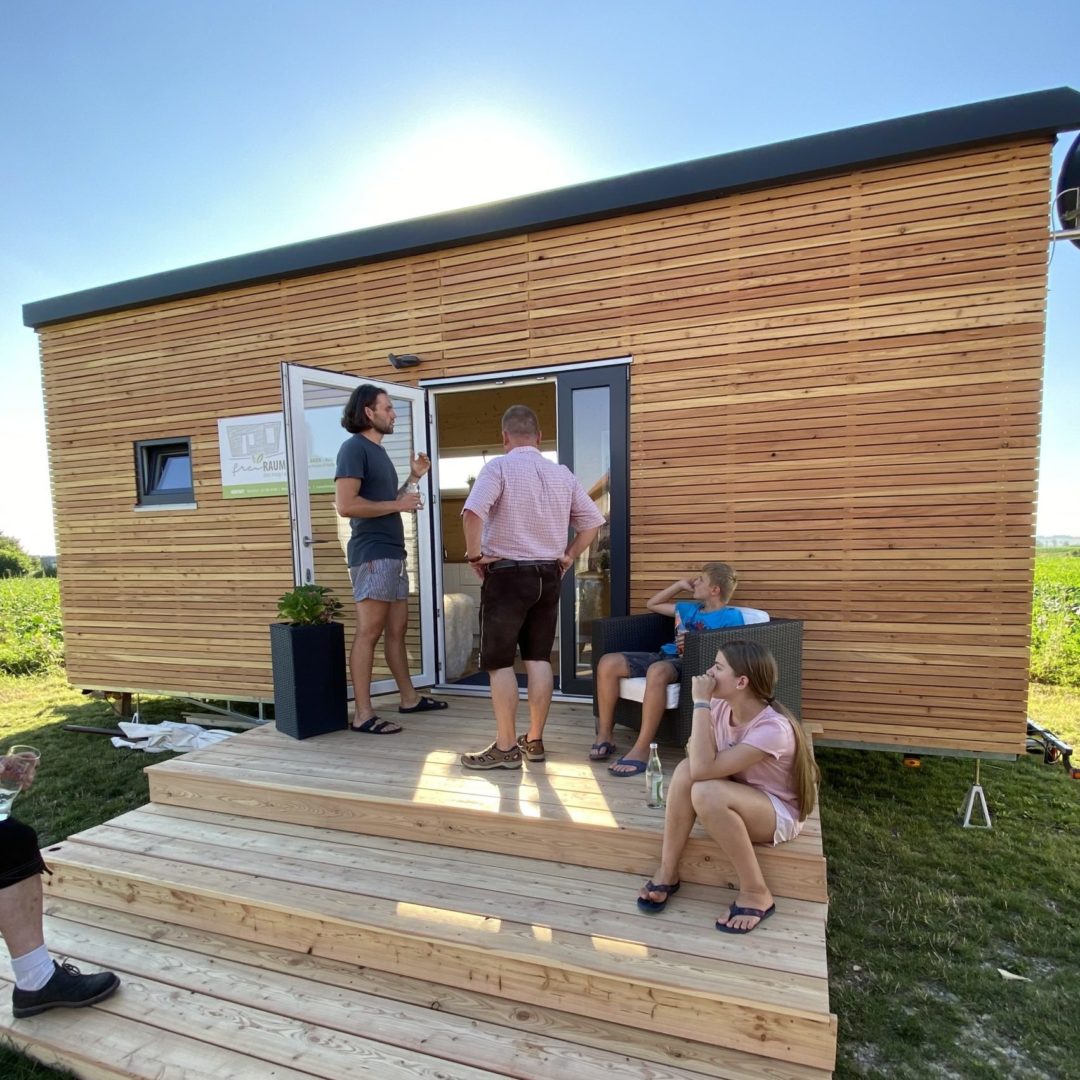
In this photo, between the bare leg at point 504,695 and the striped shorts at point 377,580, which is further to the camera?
the striped shorts at point 377,580

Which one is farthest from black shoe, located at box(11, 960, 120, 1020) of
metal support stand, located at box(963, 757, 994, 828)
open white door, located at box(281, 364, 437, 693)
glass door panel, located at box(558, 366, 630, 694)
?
metal support stand, located at box(963, 757, 994, 828)

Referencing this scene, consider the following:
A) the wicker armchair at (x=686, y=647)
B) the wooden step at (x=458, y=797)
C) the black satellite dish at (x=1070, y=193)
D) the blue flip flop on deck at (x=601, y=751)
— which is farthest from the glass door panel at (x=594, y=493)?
the black satellite dish at (x=1070, y=193)

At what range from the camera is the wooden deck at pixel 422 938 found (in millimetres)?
1674

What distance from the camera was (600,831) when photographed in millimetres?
2314

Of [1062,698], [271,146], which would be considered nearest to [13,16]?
[271,146]

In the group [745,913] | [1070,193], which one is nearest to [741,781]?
[745,913]

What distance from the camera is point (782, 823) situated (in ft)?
6.84

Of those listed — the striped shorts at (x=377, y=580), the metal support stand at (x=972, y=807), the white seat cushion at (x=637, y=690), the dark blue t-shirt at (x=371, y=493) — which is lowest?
the metal support stand at (x=972, y=807)

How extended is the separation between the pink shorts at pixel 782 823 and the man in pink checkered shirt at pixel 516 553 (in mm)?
1133

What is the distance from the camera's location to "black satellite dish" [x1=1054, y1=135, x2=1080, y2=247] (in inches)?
126

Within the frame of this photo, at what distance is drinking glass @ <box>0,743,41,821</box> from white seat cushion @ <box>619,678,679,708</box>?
7.64 feet

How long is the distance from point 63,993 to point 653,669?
2420 mm

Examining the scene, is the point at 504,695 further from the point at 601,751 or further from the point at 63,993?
the point at 63,993

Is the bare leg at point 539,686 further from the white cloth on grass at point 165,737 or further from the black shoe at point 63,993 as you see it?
the white cloth on grass at point 165,737
